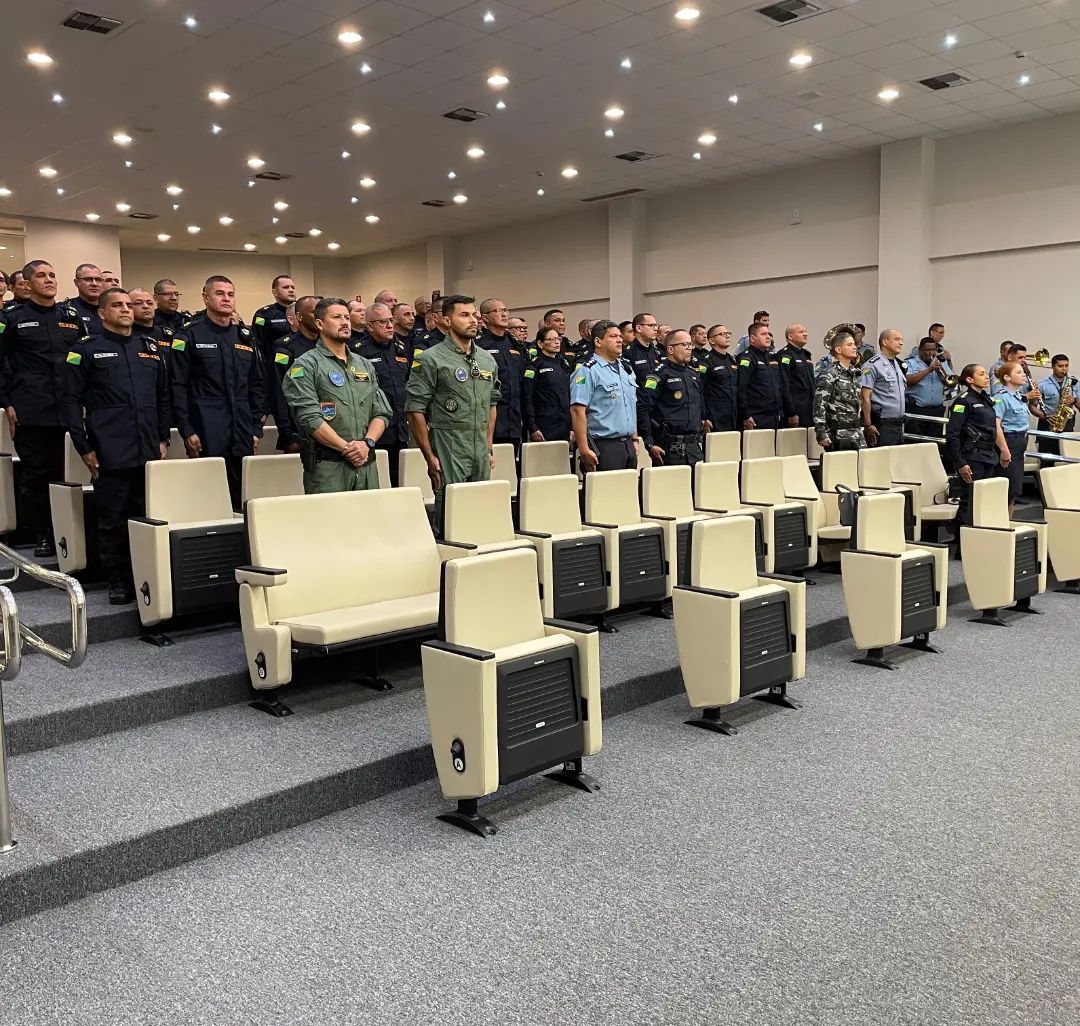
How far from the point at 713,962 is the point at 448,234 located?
1599 cm

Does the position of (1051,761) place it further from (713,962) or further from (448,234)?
(448,234)

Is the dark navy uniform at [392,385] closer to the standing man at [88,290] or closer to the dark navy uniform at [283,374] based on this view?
the dark navy uniform at [283,374]

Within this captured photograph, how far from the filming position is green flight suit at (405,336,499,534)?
5113mm

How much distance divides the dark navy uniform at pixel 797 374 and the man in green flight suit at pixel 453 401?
14.3 feet

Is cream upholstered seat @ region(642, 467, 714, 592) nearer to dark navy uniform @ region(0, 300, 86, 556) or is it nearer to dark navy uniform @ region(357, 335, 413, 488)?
dark navy uniform @ region(357, 335, 413, 488)

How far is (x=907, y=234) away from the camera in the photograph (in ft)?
37.3

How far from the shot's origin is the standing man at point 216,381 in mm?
5250

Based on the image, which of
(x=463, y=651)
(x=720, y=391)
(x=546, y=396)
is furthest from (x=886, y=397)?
(x=463, y=651)

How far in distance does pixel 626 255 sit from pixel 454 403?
9.98 meters

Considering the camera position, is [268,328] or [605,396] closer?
[605,396]

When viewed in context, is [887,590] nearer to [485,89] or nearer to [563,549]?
[563,549]

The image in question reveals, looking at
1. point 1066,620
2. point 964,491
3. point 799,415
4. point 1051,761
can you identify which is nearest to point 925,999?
point 1051,761

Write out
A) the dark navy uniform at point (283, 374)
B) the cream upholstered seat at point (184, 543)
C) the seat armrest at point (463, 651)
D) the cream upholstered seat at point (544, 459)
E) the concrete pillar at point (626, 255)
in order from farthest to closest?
the concrete pillar at point (626, 255)
the cream upholstered seat at point (544, 459)
the dark navy uniform at point (283, 374)
the cream upholstered seat at point (184, 543)
the seat armrest at point (463, 651)

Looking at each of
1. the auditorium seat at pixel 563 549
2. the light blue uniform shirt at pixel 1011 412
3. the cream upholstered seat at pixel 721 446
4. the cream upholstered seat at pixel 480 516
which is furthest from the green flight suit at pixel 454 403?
the light blue uniform shirt at pixel 1011 412
